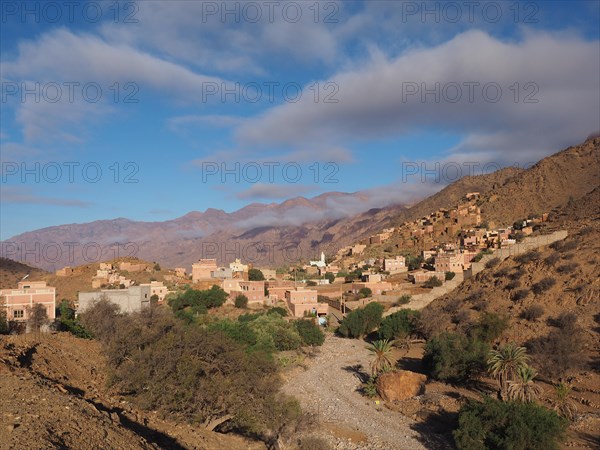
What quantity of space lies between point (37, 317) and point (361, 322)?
81.7ft

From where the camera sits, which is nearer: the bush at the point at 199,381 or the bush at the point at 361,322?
the bush at the point at 199,381

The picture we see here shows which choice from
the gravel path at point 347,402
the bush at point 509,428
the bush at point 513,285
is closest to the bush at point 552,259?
the bush at point 513,285

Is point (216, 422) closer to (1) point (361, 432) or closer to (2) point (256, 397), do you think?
(2) point (256, 397)

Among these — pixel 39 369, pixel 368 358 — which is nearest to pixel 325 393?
pixel 368 358

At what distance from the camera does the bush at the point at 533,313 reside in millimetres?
31250

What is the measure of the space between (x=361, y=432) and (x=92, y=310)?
78.4ft

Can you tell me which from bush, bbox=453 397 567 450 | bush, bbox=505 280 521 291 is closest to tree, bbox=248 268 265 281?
bush, bbox=505 280 521 291

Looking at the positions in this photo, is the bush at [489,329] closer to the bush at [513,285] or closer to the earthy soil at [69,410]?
the bush at [513,285]

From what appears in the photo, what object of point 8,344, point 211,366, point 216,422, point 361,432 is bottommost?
point 361,432

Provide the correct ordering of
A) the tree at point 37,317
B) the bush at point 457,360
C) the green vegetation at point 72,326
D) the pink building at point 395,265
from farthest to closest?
1. the pink building at point 395,265
2. the tree at point 37,317
3. the green vegetation at point 72,326
4. the bush at point 457,360

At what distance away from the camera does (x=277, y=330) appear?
35.2 metres

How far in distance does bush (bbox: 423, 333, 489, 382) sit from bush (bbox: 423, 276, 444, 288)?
22908 mm

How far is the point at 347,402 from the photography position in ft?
80.3

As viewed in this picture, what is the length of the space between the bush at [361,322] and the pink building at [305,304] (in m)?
7.10
